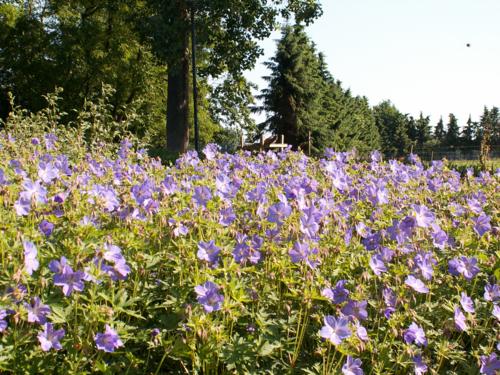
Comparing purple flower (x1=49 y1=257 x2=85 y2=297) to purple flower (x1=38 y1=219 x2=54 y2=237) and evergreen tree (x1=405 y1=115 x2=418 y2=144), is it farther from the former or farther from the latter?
evergreen tree (x1=405 y1=115 x2=418 y2=144)

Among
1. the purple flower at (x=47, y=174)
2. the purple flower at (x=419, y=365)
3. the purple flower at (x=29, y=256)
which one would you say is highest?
the purple flower at (x=47, y=174)

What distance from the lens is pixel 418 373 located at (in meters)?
2.23

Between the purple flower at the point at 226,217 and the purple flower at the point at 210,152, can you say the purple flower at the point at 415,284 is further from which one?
the purple flower at the point at 210,152

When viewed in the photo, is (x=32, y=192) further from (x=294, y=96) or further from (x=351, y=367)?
(x=294, y=96)

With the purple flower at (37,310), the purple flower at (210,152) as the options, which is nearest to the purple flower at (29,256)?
the purple flower at (37,310)

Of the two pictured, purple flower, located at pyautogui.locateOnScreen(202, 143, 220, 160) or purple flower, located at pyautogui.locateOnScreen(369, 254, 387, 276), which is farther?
purple flower, located at pyautogui.locateOnScreen(202, 143, 220, 160)

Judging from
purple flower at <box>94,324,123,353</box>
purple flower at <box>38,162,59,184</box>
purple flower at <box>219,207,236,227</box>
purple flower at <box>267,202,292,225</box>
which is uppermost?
purple flower at <box>38,162,59,184</box>

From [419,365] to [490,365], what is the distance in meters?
0.29

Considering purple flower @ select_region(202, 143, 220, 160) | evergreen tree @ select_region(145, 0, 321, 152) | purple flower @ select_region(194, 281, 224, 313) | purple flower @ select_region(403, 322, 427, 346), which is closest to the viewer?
purple flower @ select_region(194, 281, 224, 313)

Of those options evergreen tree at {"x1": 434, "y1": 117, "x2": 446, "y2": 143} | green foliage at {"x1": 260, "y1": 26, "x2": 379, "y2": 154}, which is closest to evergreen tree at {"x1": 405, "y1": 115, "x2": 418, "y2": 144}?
evergreen tree at {"x1": 434, "y1": 117, "x2": 446, "y2": 143}

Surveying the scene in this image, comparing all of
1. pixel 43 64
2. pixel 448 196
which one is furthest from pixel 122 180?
pixel 43 64

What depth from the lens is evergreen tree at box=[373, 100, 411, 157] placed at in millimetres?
90750

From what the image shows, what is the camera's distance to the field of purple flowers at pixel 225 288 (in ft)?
6.73

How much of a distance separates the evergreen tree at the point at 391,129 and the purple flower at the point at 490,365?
70.9 metres
